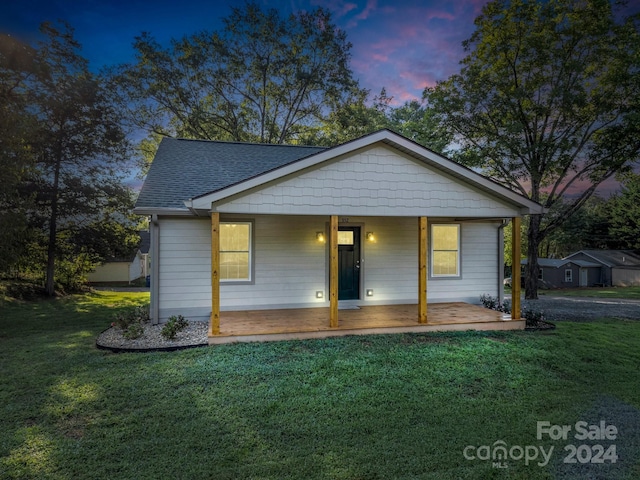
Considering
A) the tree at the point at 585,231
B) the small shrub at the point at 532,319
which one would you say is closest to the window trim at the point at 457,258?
the small shrub at the point at 532,319

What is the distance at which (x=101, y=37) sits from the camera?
14508 millimetres

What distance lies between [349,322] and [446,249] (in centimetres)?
413

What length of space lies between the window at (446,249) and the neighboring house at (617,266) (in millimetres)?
29870

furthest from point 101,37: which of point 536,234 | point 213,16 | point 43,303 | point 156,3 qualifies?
point 536,234

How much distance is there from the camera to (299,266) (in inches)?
337

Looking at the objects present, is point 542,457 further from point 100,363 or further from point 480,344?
point 100,363

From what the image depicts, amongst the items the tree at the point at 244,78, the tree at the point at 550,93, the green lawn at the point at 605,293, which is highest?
the tree at the point at 244,78

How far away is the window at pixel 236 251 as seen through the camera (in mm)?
8148

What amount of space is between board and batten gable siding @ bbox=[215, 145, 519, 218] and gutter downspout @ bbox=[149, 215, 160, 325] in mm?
2297

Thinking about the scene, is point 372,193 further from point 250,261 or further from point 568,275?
point 568,275

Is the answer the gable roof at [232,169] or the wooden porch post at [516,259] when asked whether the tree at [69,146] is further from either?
the wooden porch post at [516,259]

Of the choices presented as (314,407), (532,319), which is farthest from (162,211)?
(532,319)

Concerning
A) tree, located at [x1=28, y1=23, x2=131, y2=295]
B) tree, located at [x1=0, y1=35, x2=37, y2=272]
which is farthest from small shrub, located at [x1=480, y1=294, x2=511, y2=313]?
tree, located at [x1=28, y1=23, x2=131, y2=295]

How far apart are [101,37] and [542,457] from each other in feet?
64.4
